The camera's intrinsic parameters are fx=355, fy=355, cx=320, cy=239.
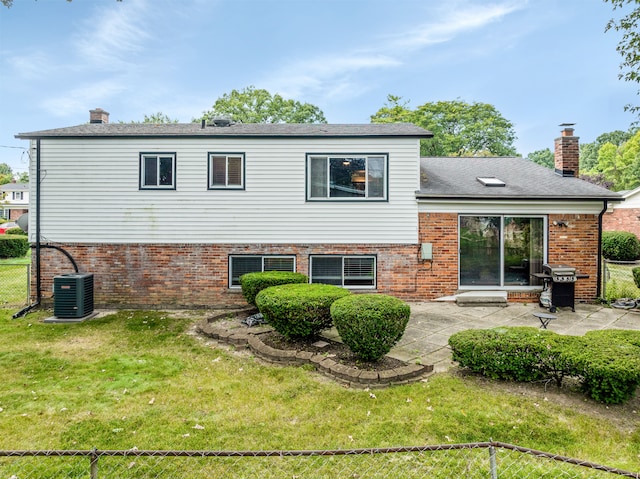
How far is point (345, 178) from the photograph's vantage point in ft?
31.3

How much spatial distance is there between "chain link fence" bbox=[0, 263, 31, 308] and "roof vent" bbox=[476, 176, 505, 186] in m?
12.3

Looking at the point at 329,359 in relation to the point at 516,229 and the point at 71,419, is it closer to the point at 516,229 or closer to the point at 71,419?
the point at 71,419

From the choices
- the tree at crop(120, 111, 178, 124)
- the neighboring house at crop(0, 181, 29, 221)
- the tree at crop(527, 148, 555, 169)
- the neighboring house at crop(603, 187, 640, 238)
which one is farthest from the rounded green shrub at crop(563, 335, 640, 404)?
the tree at crop(527, 148, 555, 169)

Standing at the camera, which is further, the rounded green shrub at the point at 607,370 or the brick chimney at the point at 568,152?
the brick chimney at the point at 568,152

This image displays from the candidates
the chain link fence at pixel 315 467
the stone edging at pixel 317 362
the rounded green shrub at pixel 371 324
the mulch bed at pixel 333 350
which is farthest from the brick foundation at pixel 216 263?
the chain link fence at pixel 315 467

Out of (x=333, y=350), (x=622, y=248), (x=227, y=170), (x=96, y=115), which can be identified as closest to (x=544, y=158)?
(x=622, y=248)

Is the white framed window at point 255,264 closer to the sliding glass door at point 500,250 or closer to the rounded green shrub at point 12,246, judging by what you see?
the sliding glass door at point 500,250

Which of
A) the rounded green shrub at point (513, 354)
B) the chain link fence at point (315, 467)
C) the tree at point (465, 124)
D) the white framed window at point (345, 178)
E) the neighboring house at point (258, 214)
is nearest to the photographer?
the chain link fence at point (315, 467)

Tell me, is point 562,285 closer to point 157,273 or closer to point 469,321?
point 469,321

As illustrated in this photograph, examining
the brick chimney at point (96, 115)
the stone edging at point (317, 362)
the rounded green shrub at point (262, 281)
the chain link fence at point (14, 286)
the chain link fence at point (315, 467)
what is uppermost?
the brick chimney at point (96, 115)

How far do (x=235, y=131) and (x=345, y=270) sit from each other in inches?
192

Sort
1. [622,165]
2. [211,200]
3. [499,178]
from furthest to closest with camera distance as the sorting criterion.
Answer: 1. [622,165]
2. [499,178]
3. [211,200]

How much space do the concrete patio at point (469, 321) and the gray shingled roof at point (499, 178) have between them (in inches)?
113

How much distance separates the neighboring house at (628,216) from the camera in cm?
2205
